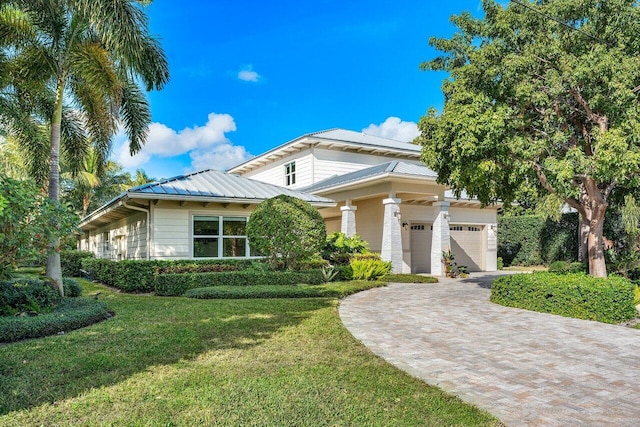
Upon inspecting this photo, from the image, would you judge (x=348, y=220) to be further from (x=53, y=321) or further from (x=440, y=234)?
(x=53, y=321)

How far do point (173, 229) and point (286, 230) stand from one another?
386 cm

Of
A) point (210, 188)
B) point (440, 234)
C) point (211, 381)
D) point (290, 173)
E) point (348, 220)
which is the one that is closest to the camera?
point (211, 381)

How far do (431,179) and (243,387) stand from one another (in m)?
13.2

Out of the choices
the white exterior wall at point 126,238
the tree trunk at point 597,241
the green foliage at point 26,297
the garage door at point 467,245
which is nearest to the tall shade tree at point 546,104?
the tree trunk at point 597,241

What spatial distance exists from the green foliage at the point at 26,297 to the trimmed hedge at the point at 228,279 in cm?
338

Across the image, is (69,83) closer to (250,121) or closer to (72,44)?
(72,44)

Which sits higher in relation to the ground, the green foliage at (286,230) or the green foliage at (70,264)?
the green foliage at (286,230)

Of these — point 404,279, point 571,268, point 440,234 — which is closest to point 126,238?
point 404,279

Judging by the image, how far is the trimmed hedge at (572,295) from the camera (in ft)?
27.0

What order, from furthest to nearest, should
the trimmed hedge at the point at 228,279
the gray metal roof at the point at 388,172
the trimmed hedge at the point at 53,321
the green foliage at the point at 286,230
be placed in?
the gray metal roof at the point at 388,172
the green foliage at the point at 286,230
the trimmed hedge at the point at 228,279
the trimmed hedge at the point at 53,321

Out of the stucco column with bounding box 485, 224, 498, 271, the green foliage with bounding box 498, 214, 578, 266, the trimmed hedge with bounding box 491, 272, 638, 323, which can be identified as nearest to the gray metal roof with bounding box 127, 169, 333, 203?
the trimmed hedge with bounding box 491, 272, 638, 323

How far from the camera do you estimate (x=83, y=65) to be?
1106cm

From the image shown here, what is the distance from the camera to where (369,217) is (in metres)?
19.7

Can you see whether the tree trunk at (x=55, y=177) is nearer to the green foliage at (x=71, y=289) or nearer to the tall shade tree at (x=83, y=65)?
the tall shade tree at (x=83, y=65)
